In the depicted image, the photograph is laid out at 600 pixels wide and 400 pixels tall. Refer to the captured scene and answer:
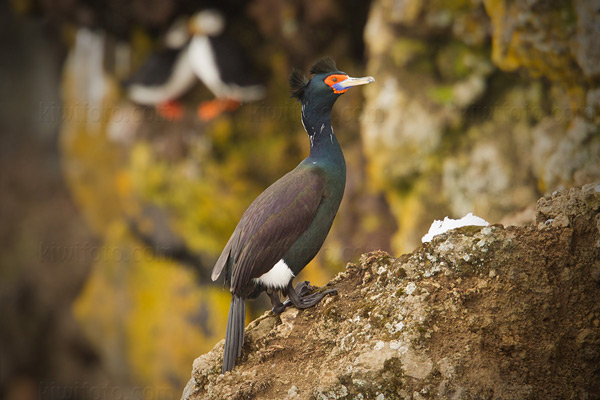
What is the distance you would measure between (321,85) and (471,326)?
6.17 feet

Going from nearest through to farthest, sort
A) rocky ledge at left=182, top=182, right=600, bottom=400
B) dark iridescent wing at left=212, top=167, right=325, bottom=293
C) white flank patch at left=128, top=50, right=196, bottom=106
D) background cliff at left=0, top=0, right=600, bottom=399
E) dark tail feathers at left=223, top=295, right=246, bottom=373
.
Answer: rocky ledge at left=182, top=182, right=600, bottom=400
dark tail feathers at left=223, top=295, right=246, bottom=373
dark iridescent wing at left=212, top=167, right=325, bottom=293
background cliff at left=0, top=0, right=600, bottom=399
white flank patch at left=128, top=50, right=196, bottom=106

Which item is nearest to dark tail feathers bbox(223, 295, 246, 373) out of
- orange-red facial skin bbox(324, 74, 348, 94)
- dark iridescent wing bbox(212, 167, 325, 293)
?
dark iridescent wing bbox(212, 167, 325, 293)

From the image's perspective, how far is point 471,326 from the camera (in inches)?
115

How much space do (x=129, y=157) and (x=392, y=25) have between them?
5243 mm

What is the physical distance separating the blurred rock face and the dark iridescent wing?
341cm

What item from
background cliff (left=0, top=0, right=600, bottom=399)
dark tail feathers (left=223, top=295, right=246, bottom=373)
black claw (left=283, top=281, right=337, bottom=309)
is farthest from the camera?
background cliff (left=0, top=0, right=600, bottom=399)

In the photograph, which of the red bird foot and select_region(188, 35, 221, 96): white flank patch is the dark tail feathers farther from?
the red bird foot

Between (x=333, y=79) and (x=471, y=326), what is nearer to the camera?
(x=471, y=326)

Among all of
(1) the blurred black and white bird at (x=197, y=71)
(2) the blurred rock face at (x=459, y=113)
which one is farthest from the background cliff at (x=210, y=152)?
(1) the blurred black and white bird at (x=197, y=71)

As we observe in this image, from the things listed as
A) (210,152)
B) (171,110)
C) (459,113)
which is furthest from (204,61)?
(459,113)

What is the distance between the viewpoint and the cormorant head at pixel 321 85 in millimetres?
4113

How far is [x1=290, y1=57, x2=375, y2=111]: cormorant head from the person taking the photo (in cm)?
411

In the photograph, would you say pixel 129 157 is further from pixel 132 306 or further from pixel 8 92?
pixel 8 92

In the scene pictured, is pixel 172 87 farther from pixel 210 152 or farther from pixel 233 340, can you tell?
pixel 233 340
